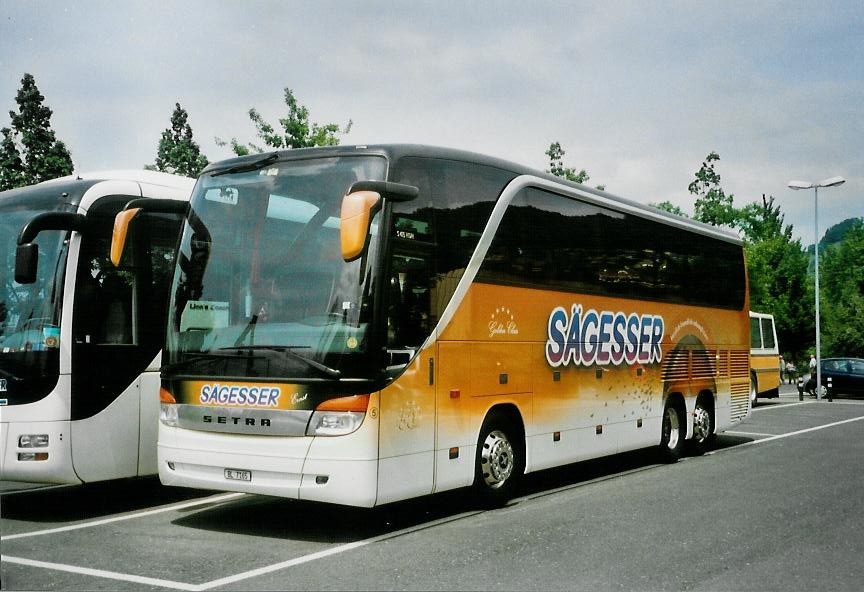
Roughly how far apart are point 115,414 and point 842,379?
30900mm

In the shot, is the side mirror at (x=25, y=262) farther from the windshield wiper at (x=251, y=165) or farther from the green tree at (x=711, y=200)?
the green tree at (x=711, y=200)

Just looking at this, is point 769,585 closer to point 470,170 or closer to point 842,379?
point 470,170

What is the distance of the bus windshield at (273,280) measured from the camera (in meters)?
7.68

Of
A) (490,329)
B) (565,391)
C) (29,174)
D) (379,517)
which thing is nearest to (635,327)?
(565,391)

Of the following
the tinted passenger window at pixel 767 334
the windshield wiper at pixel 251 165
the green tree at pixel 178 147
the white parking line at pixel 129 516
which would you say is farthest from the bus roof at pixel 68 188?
the green tree at pixel 178 147

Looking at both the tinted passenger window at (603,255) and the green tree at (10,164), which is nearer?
the tinted passenger window at (603,255)

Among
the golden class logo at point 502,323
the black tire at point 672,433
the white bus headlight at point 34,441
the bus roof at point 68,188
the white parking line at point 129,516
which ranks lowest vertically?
the white parking line at point 129,516

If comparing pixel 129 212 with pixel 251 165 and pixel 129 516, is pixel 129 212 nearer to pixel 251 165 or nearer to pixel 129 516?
pixel 251 165

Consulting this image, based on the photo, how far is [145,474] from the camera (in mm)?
9602

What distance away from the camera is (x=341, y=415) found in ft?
24.9

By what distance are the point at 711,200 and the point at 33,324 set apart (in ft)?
203

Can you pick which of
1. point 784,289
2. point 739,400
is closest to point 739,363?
point 739,400

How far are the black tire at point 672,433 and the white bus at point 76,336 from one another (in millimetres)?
7478

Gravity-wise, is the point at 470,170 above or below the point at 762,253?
below
